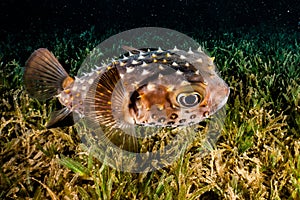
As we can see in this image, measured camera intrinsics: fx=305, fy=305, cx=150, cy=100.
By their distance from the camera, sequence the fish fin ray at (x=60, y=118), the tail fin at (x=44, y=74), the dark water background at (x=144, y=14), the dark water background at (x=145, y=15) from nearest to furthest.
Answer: the fish fin ray at (x=60, y=118) < the tail fin at (x=44, y=74) < the dark water background at (x=145, y=15) < the dark water background at (x=144, y=14)

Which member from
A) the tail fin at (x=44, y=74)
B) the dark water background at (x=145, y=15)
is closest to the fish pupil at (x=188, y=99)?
the tail fin at (x=44, y=74)

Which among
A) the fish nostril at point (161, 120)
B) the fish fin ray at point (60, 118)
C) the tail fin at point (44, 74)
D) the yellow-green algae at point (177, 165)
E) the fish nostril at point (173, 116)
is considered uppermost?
the tail fin at point (44, 74)

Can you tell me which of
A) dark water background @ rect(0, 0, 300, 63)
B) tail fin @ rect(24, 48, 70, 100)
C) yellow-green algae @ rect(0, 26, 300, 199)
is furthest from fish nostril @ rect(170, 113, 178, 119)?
dark water background @ rect(0, 0, 300, 63)

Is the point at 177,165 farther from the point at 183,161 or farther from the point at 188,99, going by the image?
the point at 188,99

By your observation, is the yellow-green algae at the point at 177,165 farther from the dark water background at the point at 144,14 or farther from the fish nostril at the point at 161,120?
the dark water background at the point at 144,14

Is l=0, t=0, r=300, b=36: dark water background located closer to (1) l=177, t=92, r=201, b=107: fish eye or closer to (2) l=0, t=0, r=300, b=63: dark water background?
(2) l=0, t=0, r=300, b=63: dark water background

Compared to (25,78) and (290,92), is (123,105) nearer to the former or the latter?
(25,78)

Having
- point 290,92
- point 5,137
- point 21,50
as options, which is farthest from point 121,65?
point 21,50
